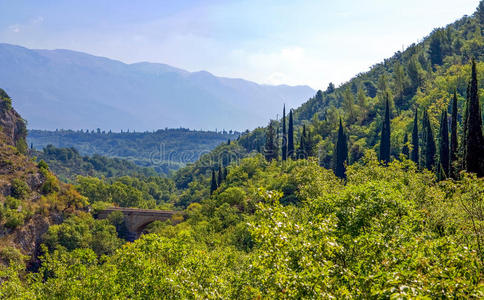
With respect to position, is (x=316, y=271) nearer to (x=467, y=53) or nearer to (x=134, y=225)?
(x=134, y=225)

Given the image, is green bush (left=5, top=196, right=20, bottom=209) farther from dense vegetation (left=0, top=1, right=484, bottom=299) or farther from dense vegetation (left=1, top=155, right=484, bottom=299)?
dense vegetation (left=1, top=155, right=484, bottom=299)

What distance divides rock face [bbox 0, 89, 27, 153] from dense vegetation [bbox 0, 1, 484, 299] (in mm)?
15505

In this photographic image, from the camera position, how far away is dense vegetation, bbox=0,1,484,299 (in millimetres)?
10250

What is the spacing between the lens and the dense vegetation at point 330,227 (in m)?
10.2

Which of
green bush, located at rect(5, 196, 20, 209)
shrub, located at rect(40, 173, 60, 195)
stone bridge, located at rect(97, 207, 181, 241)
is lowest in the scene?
stone bridge, located at rect(97, 207, 181, 241)

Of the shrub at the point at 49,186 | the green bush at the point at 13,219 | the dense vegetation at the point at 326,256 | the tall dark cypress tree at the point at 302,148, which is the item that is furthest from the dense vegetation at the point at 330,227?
the shrub at the point at 49,186

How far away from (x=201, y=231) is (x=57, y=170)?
411 ft

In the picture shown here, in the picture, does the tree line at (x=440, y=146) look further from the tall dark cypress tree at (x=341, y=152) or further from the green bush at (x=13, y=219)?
the green bush at (x=13, y=219)

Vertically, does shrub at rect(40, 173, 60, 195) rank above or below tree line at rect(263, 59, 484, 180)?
below

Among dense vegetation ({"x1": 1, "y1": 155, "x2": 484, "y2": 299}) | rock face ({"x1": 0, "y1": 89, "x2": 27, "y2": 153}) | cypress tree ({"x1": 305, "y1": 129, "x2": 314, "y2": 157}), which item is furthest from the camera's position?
cypress tree ({"x1": 305, "y1": 129, "x2": 314, "y2": 157})

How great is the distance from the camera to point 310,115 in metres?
147

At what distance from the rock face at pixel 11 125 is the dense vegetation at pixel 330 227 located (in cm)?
1551

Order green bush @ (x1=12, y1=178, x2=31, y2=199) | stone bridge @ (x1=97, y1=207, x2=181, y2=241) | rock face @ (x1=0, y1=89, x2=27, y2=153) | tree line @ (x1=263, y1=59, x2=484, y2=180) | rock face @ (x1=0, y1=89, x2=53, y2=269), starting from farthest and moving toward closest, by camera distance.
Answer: rock face @ (x1=0, y1=89, x2=27, y2=153) < stone bridge @ (x1=97, y1=207, x2=181, y2=241) < green bush @ (x1=12, y1=178, x2=31, y2=199) < rock face @ (x1=0, y1=89, x2=53, y2=269) < tree line @ (x1=263, y1=59, x2=484, y2=180)

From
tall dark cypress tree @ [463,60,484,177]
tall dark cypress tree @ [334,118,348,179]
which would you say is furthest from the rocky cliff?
tall dark cypress tree @ [463,60,484,177]
